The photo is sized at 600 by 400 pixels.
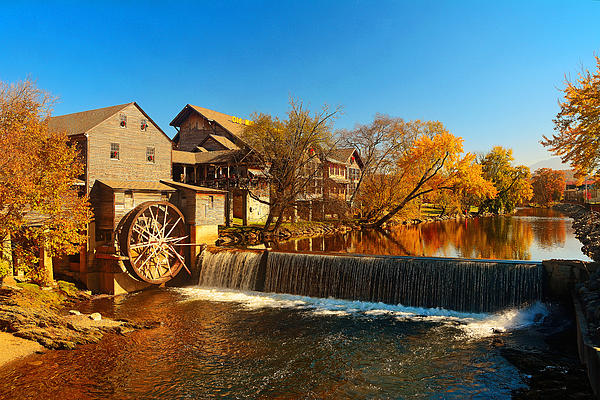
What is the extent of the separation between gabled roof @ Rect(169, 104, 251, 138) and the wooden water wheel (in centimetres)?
1826

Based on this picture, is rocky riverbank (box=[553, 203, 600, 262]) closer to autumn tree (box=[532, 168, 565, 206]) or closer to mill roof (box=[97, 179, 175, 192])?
mill roof (box=[97, 179, 175, 192])

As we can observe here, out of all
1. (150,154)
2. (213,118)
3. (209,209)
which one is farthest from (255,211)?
(150,154)

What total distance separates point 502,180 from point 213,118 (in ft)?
171

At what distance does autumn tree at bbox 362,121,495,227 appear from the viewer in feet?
131

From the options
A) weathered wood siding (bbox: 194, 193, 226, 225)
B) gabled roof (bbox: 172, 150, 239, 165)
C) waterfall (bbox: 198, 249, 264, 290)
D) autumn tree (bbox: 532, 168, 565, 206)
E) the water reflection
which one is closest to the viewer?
waterfall (bbox: 198, 249, 264, 290)

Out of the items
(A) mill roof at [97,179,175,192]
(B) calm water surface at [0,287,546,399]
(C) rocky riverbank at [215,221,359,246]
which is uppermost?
(A) mill roof at [97,179,175,192]

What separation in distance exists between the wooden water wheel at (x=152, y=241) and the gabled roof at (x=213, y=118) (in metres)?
18.3

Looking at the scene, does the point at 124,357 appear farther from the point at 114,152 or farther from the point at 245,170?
the point at 245,170

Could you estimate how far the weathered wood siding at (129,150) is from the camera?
68.8 feet

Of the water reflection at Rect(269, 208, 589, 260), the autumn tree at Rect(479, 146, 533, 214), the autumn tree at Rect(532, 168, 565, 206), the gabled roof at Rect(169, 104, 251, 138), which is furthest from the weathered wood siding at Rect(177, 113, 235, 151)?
the autumn tree at Rect(532, 168, 565, 206)

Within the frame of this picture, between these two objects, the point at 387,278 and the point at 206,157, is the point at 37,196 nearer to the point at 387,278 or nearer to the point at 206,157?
the point at 387,278

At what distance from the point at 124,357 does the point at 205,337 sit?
2.60m

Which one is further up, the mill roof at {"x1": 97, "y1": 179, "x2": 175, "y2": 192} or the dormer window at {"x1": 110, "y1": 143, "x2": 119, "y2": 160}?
the dormer window at {"x1": 110, "y1": 143, "x2": 119, "y2": 160}

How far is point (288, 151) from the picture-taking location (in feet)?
100.0
